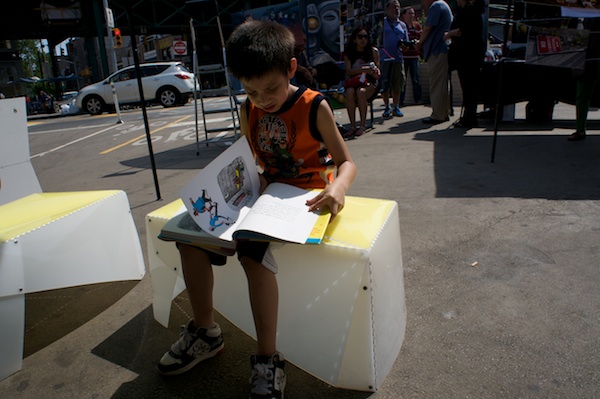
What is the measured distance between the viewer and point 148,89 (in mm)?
16328

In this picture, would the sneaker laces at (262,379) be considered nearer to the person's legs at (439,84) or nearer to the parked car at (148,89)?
the person's legs at (439,84)

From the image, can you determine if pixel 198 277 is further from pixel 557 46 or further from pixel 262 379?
pixel 557 46

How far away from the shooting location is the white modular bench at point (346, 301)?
1586 millimetres

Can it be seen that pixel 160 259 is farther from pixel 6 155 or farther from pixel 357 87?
pixel 357 87

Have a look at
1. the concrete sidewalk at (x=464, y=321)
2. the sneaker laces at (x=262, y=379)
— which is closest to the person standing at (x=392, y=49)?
the concrete sidewalk at (x=464, y=321)

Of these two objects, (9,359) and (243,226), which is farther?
(9,359)

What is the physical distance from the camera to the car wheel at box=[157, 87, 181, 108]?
16.5m

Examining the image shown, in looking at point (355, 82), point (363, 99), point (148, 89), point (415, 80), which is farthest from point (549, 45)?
point (148, 89)

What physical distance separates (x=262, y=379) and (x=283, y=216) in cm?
57

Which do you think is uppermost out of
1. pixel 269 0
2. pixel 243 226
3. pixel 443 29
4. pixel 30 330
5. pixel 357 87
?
pixel 269 0

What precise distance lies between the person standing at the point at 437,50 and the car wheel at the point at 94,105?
43.6ft

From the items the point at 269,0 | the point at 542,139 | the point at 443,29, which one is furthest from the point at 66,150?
the point at 269,0

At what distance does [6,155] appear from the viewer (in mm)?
2945

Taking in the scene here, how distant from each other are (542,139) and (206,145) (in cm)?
477
